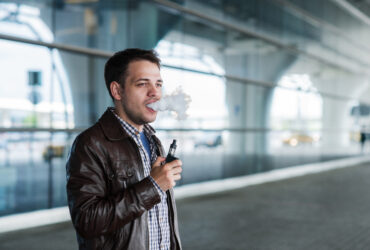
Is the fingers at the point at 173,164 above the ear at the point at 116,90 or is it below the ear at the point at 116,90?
below

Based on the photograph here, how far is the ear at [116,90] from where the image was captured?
62.5 inches

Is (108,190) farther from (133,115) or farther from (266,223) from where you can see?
(266,223)

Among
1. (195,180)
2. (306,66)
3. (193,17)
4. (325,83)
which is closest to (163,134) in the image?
(195,180)

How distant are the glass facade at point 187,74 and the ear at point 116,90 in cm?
432

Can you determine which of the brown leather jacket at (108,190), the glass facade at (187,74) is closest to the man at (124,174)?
the brown leather jacket at (108,190)

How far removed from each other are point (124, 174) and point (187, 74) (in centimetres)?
699

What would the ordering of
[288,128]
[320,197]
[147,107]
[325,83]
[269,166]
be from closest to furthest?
[147,107] < [320,197] < [269,166] < [288,128] < [325,83]

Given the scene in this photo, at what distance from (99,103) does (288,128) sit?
664 cm

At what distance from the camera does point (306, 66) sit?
13766 mm

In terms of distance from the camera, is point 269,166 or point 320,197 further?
point 269,166

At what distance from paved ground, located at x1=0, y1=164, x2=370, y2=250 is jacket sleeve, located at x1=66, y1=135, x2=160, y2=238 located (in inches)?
121

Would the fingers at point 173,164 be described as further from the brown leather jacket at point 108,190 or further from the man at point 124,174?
the brown leather jacket at point 108,190

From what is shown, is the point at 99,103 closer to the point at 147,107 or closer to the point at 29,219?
the point at 29,219

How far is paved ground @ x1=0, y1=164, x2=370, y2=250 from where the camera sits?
4.51 m
